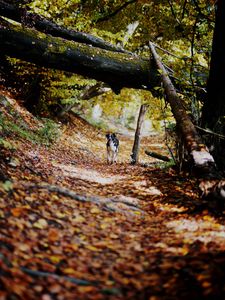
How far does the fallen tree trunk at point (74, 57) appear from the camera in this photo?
7688mm

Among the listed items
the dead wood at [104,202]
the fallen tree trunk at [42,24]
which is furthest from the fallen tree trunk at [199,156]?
the fallen tree trunk at [42,24]

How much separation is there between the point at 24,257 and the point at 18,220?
76 centimetres

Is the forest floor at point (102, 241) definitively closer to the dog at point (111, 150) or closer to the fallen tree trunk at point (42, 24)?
the fallen tree trunk at point (42, 24)

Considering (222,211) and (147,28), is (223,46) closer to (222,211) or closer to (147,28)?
(222,211)

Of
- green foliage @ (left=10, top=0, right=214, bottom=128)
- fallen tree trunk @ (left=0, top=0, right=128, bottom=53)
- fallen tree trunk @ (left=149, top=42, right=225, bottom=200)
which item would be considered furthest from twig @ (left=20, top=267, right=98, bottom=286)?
fallen tree trunk @ (left=0, top=0, right=128, bottom=53)

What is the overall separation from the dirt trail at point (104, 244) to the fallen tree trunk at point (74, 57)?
10.2 feet

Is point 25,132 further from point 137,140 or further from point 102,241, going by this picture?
point 137,140

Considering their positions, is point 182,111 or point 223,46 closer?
point 223,46

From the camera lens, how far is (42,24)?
29.5 ft

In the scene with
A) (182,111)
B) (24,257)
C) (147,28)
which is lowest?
(24,257)

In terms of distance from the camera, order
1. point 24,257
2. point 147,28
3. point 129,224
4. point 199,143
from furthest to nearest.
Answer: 1. point 147,28
2. point 199,143
3. point 129,224
4. point 24,257

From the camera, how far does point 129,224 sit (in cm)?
469

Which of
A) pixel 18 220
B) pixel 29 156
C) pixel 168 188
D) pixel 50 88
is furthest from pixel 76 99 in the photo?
pixel 18 220

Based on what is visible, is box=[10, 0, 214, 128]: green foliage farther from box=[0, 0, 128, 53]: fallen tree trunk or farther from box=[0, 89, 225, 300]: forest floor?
box=[0, 89, 225, 300]: forest floor
